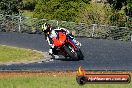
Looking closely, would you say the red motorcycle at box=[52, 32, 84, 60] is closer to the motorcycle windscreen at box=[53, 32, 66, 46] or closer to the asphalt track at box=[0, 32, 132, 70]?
the motorcycle windscreen at box=[53, 32, 66, 46]

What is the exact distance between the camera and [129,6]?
38875 millimetres

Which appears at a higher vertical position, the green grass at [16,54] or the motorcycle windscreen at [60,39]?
the motorcycle windscreen at [60,39]

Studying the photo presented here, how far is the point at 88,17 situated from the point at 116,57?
12542 millimetres

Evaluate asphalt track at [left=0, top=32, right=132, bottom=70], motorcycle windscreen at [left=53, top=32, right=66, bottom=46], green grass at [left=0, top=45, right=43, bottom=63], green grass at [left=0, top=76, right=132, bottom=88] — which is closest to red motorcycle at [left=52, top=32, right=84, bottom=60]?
motorcycle windscreen at [left=53, top=32, right=66, bottom=46]

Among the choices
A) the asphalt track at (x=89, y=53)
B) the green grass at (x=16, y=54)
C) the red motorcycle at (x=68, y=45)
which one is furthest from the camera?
the red motorcycle at (x=68, y=45)

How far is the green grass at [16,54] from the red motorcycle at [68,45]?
4.57ft

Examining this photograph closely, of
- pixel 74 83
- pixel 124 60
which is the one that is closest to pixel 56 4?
pixel 124 60

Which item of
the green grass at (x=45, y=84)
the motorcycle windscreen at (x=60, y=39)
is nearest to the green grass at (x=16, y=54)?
the motorcycle windscreen at (x=60, y=39)

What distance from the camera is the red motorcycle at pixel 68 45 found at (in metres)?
A: 26.0

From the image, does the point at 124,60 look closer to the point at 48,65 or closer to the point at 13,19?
the point at 48,65

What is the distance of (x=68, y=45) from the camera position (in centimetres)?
2614

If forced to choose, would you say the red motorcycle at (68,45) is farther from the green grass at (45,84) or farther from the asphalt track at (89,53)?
the green grass at (45,84)

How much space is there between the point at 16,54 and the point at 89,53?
14.7 ft

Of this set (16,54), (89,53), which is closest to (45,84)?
(16,54)
